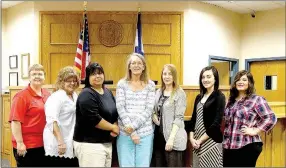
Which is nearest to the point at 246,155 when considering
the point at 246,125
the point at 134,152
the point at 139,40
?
the point at 246,125

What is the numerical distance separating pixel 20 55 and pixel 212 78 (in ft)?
14.6

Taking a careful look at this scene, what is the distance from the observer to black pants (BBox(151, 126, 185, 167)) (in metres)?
2.66

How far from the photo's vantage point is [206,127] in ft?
8.83

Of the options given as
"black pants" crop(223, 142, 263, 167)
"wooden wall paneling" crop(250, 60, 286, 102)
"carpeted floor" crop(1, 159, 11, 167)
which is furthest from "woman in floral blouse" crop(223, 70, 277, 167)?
"wooden wall paneling" crop(250, 60, 286, 102)

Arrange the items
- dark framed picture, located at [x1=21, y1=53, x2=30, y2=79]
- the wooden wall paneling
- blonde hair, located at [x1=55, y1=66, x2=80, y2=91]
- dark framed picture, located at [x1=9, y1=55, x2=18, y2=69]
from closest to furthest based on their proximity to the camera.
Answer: blonde hair, located at [x1=55, y1=66, x2=80, y2=91] → dark framed picture, located at [x1=21, y1=53, x2=30, y2=79] → dark framed picture, located at [x1=9, y1=55, x2=18, y2=69] → the wooden wall paneling

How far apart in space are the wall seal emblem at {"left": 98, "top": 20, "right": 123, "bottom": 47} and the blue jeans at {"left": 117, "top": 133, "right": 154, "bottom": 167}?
3.50 metres

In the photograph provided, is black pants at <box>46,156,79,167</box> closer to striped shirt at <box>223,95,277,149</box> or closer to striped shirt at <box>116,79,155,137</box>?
striped shirt at <box>116,79,155,137</box>

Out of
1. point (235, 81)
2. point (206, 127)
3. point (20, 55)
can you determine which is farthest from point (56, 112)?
point (20, 55)

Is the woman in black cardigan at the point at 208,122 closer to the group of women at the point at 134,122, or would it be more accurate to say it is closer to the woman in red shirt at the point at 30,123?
the group of women at the point at 134,122

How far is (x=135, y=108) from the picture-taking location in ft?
8.34

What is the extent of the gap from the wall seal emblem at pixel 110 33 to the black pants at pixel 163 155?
338cm

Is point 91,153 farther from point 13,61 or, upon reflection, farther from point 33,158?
point 13,61

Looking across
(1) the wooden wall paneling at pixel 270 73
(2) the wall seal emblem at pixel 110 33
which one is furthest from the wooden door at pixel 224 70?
(2) the wall seal emblem at pixel 110 33

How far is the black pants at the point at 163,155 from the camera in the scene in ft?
8.73
